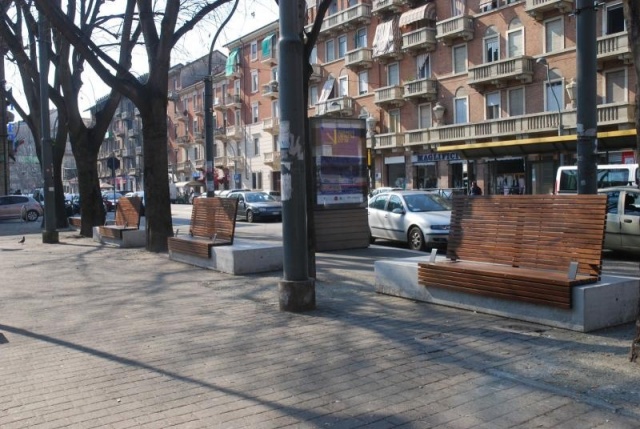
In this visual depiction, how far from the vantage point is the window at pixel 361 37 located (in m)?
48.0

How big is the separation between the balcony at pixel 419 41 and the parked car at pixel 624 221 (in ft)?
101

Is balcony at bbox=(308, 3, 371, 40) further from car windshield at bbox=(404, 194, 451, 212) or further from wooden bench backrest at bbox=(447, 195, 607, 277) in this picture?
wooden bench backrest at bbox=(447, 195, 607, 277)

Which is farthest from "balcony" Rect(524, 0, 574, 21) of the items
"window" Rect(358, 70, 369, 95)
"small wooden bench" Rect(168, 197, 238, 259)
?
"small wooden bench" Rect(168, 197, 238, 259)

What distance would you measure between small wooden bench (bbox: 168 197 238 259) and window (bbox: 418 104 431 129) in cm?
3322

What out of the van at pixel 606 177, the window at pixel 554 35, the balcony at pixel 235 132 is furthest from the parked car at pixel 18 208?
the balcony at pixel 235 132

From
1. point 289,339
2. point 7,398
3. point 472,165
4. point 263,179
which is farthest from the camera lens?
point 263,179

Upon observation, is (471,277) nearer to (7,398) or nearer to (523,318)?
(523,318)

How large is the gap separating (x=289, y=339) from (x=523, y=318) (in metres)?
2.39

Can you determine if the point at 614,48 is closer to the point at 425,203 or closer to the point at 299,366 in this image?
the point at 425,203

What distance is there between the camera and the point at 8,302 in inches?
324

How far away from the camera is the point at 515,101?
37.5 m

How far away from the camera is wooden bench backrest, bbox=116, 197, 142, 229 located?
1597 centimetres

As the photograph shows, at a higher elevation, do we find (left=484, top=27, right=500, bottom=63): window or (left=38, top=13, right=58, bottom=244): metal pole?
(left=484, top=27, right=500, bottom=63): window

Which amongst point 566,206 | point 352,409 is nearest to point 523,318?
point 566,206
